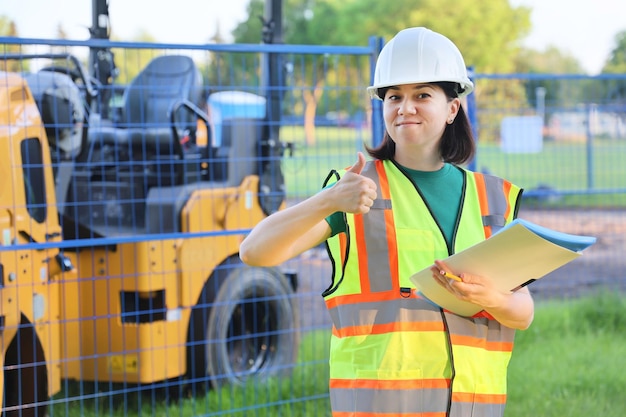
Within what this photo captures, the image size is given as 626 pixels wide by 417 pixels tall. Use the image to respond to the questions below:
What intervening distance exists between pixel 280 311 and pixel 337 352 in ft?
12.0

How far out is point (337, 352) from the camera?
2.60 metres

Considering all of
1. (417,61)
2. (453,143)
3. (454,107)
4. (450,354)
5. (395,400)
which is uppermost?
(417,61)

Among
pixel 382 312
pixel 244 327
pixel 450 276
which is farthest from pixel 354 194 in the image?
pixel 244 327

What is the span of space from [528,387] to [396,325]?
12.3 feet

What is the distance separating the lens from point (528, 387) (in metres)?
6.04

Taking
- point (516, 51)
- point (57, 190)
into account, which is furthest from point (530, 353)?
point (516, 51)

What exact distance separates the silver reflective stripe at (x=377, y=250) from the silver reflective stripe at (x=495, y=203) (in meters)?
0.32

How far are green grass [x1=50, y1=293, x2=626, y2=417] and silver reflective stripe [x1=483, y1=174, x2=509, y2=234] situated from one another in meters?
2.58

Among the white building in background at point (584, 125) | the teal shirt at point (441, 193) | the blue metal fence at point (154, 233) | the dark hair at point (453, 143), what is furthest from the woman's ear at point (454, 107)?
the white building in background at point (584, 125)

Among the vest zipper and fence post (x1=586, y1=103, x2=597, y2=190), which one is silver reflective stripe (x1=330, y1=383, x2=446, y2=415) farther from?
fence post (x1=586, y1=103, x2=597, y2=190)

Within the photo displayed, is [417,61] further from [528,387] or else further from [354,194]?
[528,387]

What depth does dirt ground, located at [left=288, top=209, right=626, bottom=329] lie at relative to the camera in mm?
8898

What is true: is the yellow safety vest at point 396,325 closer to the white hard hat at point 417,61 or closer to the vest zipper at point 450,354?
the vest zipper at point 450,354

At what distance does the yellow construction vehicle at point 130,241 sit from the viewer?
15.0 feet
